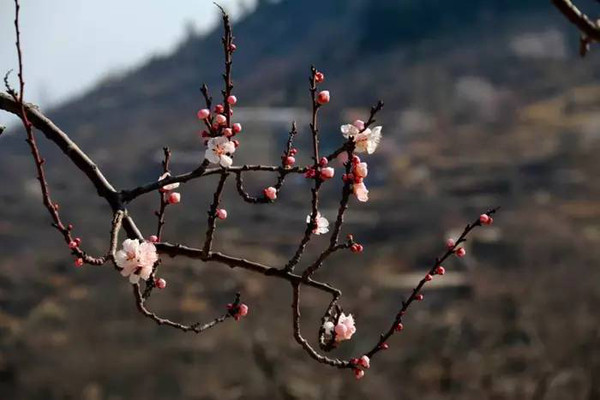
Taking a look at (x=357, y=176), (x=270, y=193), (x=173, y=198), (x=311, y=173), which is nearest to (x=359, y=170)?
(x=357, y=176)

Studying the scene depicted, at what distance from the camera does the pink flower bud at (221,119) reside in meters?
1.97

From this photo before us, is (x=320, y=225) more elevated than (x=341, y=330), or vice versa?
(x=320, y=225)

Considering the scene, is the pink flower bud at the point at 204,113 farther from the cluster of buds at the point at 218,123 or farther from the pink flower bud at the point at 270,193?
the pink flower bud at the point at 270,193

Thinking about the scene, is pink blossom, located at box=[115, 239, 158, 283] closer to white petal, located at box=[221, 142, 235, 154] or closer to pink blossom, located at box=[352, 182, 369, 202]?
white petal, located at box=[221, 142, 235, 154]

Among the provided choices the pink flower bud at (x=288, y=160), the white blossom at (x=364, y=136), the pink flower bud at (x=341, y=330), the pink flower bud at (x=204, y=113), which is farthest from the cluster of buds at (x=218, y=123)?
the pink flower bud at (x=341, y=330)

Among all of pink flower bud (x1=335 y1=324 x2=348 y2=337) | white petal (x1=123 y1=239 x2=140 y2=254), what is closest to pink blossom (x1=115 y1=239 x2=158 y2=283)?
white petal (x1=123 y1=239 x2=140 y2=254)

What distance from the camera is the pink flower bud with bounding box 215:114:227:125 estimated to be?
1.97 metres

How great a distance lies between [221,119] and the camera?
77.6 inches

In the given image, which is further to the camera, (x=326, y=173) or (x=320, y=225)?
(x=320, y=225)

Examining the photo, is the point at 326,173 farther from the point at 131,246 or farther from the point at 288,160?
the point at 131,246

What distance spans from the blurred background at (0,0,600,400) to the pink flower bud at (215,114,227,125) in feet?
20.4

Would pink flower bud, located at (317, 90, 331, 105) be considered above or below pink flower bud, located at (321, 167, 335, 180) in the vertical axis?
above

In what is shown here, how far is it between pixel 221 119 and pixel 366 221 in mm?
25770

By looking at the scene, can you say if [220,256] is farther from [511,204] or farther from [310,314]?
[511,204]
